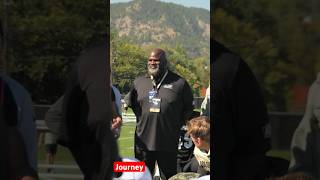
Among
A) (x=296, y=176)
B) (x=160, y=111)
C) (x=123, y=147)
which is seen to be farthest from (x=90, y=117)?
(x=296, y=176)

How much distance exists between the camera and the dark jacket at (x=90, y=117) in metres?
4.04

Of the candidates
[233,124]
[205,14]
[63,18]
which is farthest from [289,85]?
[63,18]

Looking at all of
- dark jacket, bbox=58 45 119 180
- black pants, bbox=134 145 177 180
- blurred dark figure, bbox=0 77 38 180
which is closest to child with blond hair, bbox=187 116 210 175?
black pants, bbox=134 145 177 180

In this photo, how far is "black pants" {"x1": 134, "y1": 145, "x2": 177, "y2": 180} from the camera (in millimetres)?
4035

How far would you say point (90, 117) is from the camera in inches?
160

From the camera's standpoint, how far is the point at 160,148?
4.04 meters

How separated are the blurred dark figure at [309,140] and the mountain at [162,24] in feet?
2.61

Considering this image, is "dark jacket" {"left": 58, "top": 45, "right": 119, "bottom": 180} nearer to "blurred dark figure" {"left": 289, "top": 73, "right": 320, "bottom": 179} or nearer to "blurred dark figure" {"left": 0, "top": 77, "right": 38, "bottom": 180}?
"blurred dark figure" {"left": 0, "top": 77, "right": 38, "bottom": 180}

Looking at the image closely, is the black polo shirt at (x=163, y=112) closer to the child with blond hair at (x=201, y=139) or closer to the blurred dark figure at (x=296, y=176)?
the child with blond hair at (x=201, y=139)

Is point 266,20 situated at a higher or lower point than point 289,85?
higher

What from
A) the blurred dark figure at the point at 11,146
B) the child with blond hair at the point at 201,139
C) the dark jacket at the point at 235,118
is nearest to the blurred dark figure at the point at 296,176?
the dark jacket at the point at 235,118

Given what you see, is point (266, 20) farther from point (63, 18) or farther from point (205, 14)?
point (63, 18)

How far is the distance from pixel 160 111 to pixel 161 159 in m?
0.32

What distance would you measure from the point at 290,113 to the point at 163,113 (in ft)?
2.85
